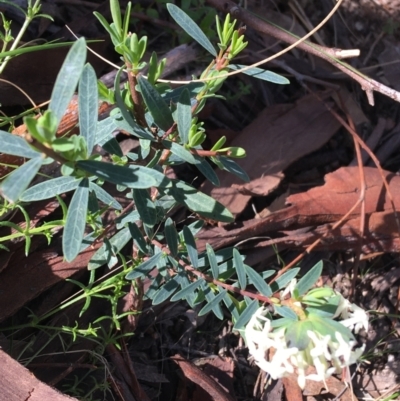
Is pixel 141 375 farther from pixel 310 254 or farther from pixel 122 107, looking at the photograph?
pixel 122 107

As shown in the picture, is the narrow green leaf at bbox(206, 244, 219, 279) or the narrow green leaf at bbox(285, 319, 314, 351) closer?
the narrow green leaf at bbox(285, 319, 314, 351)

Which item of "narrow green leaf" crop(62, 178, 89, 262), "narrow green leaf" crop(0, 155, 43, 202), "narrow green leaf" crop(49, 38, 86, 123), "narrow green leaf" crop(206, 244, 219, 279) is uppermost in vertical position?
"narrow green leaf" crop(49, 38, 86, 123)

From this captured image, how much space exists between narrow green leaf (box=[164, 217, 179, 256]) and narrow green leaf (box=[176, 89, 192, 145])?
1.00 feet

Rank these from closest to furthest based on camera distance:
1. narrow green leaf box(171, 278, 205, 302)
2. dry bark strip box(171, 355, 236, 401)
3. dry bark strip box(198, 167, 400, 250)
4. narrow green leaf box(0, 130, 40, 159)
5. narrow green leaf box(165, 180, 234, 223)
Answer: narrow green leaf box(0, 130, 40, 159)
narrow green leaf box(165, 180, 234, 223)
narrow green leaf box(171, 278, 205, 302)
dry bark strip box(171, 355, 236, 401)
dry bark strip box(198, 167, 400, 250)

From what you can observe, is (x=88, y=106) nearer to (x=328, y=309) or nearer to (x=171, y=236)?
(x=171, y=236)

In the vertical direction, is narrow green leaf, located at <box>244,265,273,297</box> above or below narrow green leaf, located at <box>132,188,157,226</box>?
below

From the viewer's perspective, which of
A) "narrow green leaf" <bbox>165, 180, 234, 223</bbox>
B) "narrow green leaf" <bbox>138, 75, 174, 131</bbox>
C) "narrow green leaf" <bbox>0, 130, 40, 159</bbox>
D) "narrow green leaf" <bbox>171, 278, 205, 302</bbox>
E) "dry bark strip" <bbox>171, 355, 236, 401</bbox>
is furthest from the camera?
"dry bark strip" <bbox>171, 355, 236, 401</bbox>

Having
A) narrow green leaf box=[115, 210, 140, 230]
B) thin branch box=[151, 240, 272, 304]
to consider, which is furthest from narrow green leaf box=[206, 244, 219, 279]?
narrow green leaf box=[115, 210, 140, 230]

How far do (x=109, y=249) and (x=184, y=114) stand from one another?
51 centimetres

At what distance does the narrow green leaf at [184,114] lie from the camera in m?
1.24

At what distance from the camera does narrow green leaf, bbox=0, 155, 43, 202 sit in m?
0.88

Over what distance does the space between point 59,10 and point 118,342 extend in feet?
4.56

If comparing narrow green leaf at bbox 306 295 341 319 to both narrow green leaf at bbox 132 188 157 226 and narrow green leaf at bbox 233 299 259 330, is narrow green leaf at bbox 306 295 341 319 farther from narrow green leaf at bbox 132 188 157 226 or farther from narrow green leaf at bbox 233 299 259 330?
narrow green leaf at bbox 132 188 157 226

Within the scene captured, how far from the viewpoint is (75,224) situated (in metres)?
1.09
